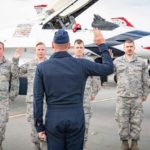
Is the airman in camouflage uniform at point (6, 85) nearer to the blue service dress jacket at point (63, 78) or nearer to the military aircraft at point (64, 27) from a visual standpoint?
the blue service dress jacket at point (63, 78)

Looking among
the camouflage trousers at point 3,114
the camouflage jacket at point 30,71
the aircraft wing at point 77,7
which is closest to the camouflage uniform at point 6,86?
the camouflage trousers at point 3,114

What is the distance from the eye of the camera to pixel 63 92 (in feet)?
12.4

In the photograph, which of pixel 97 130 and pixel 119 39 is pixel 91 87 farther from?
pixel 119 39

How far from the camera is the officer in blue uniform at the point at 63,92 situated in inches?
148

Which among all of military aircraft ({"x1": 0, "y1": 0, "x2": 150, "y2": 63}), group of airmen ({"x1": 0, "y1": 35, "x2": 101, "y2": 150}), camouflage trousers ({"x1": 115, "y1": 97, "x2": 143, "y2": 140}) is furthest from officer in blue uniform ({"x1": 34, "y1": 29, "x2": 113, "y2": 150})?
military aircraft ({"x1": 0, "y1": 0, "x2": 150, "y2": 63})

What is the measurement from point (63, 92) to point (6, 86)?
6.74 ft

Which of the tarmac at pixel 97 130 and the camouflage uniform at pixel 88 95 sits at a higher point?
the camouflage uniform at pixel 88 95

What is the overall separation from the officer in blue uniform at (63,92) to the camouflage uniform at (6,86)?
5.78ft

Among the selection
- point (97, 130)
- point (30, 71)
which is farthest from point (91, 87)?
point (97, 130)

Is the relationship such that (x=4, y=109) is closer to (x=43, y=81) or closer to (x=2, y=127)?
(x=2, y=127)

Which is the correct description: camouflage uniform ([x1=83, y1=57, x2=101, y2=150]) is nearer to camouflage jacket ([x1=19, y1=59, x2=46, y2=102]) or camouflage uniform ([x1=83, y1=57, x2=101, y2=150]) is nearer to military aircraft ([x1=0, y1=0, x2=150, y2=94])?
camouflage jacket ([x1=19, y1=59, x2=46, y2=102])

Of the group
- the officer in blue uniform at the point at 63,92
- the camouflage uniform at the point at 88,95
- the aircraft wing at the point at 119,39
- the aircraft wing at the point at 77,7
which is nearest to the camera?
the officer in blue uniform at the point at 63,92

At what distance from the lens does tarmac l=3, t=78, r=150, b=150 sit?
21.3 feet

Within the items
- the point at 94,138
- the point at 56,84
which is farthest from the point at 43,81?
the point at 94,138
